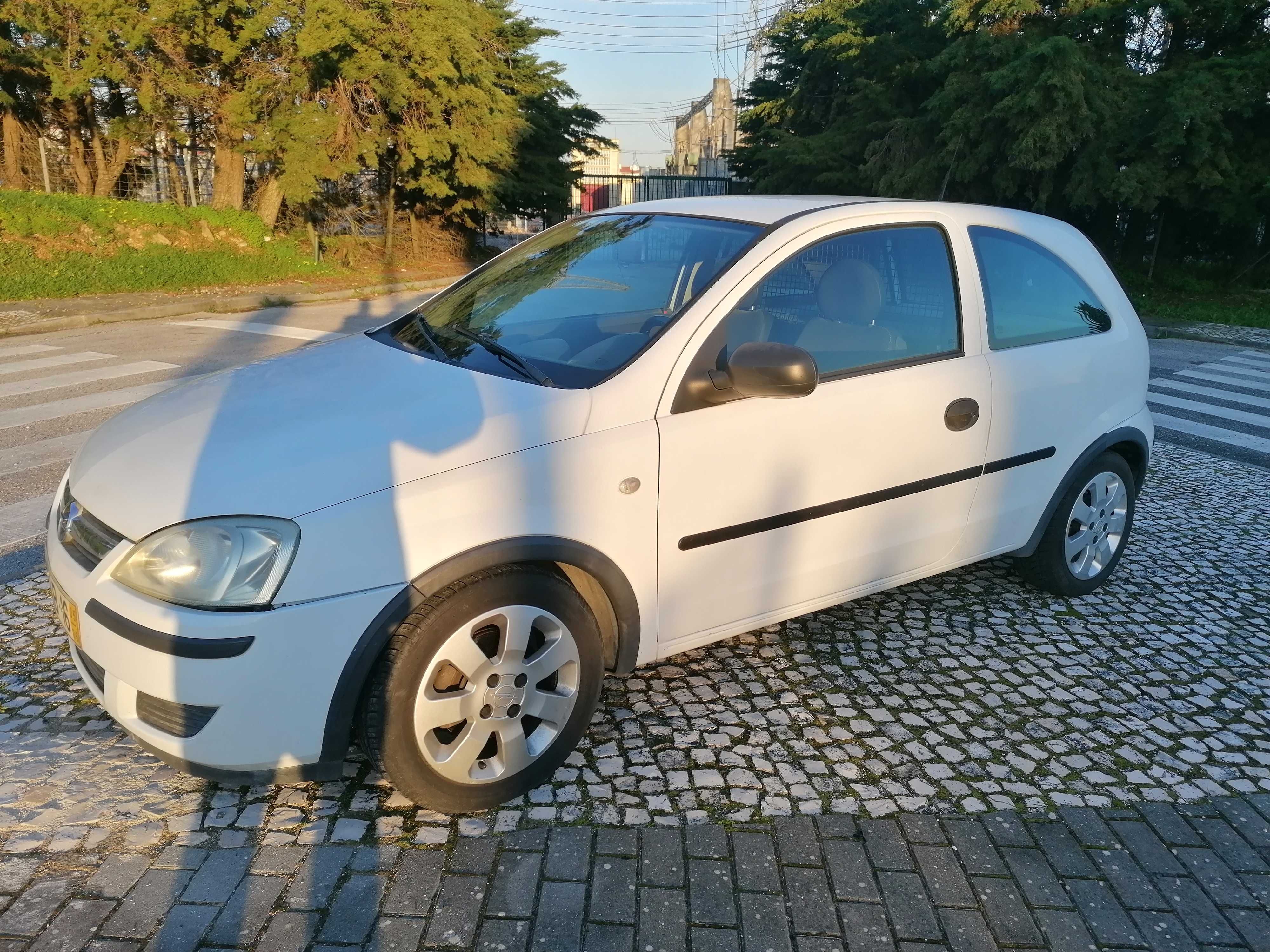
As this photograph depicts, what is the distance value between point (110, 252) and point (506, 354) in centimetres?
1474

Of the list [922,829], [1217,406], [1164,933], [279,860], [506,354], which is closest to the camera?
[1164,933]

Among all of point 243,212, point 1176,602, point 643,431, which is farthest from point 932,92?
point 643,431

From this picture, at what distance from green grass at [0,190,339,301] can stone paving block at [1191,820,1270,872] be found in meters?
14.9

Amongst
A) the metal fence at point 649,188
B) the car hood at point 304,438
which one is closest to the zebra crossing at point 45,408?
the car hood at point 304,438

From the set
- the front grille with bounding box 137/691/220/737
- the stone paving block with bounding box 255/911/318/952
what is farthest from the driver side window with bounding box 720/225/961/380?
the stone paving block with bounding box 255/911/318/952

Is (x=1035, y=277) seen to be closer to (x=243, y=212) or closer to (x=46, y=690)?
(x=46, y=690)

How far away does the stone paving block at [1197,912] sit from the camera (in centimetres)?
240

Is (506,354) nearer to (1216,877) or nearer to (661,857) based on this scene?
(661,857)

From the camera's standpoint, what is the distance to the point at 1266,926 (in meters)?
2.45

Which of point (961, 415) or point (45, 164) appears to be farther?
point (45, 164)

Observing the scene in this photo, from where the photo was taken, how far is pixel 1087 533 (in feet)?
14.3

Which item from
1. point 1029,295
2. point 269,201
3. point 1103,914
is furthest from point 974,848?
point 269,201

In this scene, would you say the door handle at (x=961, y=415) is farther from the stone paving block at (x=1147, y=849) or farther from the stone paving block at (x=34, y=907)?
the stone paving block at (x=34, y=907)

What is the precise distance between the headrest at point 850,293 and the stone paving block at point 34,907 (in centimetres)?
283
